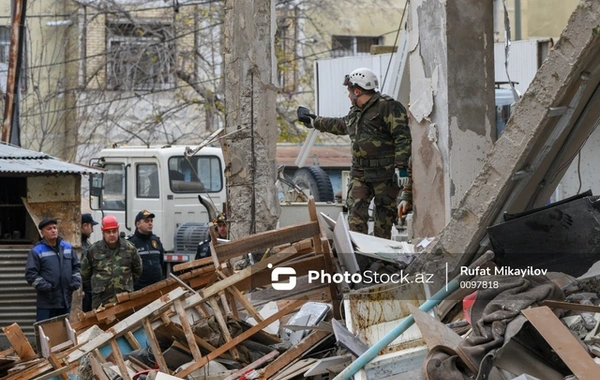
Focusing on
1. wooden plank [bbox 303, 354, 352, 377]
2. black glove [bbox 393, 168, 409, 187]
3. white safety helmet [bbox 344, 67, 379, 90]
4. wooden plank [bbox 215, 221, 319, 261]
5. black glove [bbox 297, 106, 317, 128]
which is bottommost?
wooden plank [bbox 303, 354, 352, 377]

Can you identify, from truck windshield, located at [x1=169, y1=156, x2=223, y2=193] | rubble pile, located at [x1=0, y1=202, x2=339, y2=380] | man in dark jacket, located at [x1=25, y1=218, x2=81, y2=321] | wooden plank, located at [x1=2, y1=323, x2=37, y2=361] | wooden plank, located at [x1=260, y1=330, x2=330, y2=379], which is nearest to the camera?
wooden plank, located at [x1=260, y1=330, x2=330, y2=379]

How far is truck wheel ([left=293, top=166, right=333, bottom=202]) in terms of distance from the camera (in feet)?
51.7

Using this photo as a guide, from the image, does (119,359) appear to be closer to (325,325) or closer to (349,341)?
(325,325)

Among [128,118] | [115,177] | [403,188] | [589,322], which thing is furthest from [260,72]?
[128,118]

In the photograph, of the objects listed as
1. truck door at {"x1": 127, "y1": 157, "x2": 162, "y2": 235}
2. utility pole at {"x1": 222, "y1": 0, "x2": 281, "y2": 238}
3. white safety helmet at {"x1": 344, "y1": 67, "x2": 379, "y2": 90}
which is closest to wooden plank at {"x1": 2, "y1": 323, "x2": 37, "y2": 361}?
utility pole at {"x1": 222, "y1": 0, "x2": 281, "y2": 238}

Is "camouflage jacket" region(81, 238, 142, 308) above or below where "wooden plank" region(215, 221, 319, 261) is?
below

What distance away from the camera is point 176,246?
49.8 feet

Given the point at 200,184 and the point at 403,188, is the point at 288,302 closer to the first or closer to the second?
the point at 403,188

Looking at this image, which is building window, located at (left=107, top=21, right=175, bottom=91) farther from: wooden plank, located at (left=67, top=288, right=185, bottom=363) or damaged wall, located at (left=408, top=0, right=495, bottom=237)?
wooden plank, located at (left=67, top=288, right=185, bottom=363)

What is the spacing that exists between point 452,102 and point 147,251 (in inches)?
174

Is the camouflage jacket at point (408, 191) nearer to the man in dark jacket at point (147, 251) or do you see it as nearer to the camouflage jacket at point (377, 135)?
the camouflage jacket at point (377, 135)

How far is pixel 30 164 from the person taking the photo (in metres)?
12.1

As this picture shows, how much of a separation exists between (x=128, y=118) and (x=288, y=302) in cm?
1891

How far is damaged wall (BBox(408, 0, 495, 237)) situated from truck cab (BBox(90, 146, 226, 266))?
759 cm
